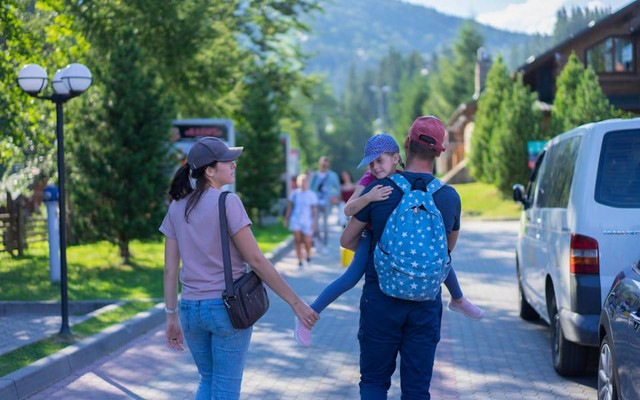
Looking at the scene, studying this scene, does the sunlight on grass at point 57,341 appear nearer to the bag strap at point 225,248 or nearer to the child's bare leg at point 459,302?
the bag strap at point 225,248

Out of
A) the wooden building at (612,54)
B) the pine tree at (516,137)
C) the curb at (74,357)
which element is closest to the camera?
the curb at (74,357)

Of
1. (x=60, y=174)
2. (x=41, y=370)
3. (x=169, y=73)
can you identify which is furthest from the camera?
(x=169, y=73)

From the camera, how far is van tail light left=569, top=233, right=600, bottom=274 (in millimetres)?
6965

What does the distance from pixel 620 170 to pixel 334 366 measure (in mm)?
2867

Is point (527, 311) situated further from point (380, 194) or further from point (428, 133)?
point (380, 194)

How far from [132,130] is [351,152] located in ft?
414

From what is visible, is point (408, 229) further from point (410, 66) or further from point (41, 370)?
point (410, 66)

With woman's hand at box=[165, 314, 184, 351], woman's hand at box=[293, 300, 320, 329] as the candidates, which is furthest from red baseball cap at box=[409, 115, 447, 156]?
woman's hand at box=[165, 314, 184, 351]

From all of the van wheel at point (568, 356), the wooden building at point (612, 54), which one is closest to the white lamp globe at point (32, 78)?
the van wheel at point (568, 356)

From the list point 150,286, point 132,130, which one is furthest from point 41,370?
point 132,130

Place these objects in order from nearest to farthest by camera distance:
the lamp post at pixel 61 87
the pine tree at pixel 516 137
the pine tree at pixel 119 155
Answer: the lamp post at pixel 61 87
the pine tree at pixel 119 155
the pine tree at pixel 516 137

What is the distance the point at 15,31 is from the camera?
44.7 feet

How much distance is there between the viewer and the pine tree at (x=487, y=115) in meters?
51.1

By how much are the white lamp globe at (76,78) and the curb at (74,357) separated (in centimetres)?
242
